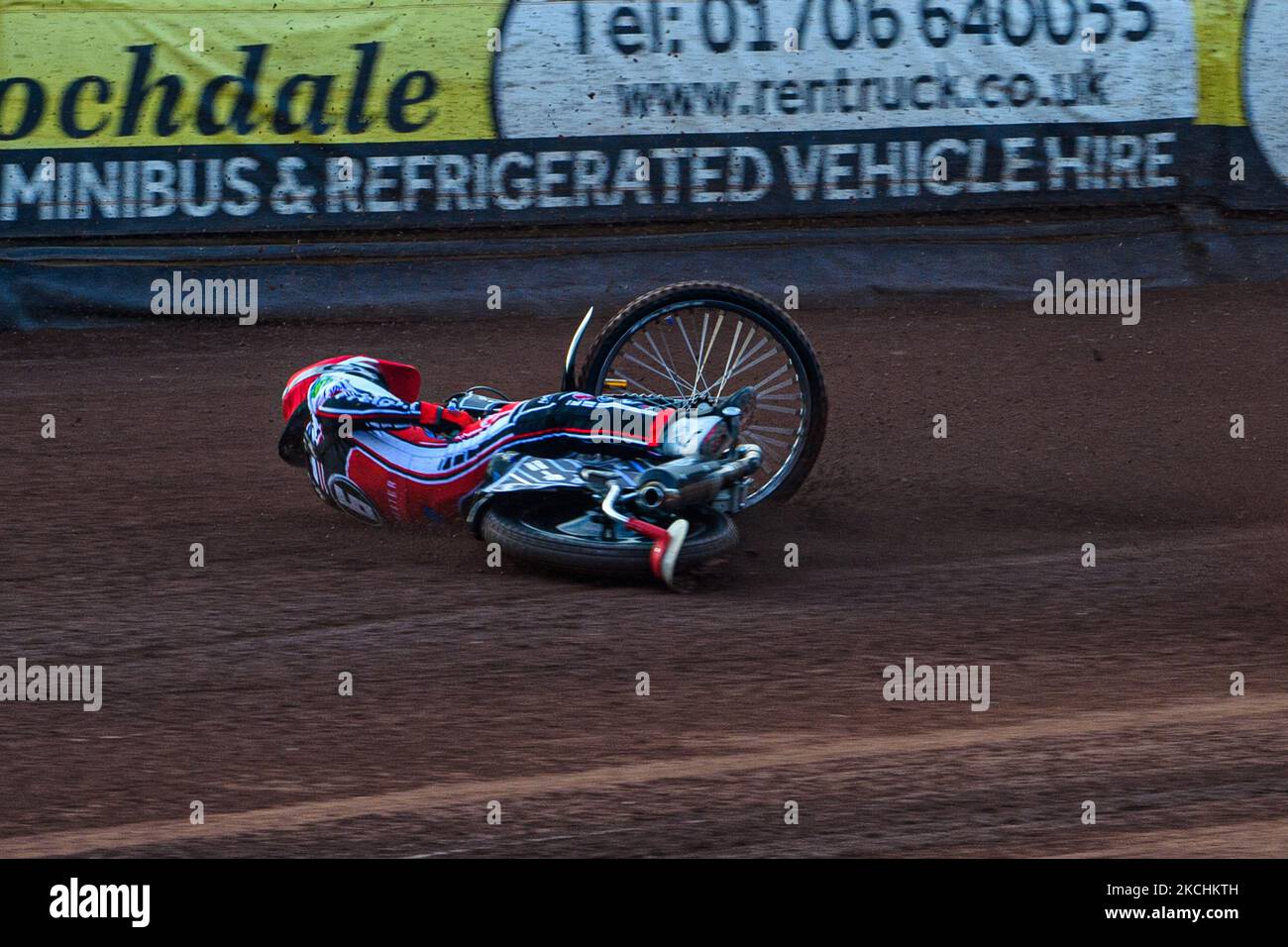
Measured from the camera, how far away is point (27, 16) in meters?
11.5

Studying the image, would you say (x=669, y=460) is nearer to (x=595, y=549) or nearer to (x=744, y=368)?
(x=595, y=549)

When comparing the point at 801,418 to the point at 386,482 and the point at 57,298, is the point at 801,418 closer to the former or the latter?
the point at 386,482

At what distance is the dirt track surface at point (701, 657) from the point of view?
4.05 metres

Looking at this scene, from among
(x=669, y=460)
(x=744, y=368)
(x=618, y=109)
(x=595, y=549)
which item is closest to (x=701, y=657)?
(x=595, y=549)

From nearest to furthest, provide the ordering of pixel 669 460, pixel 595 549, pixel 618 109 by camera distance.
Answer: pixel 595 549, pixel 669 460, pixel 618 109

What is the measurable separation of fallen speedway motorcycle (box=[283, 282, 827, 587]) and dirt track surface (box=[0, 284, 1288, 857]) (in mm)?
187

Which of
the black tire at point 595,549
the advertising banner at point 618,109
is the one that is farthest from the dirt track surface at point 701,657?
the advertising banner at point 618,109

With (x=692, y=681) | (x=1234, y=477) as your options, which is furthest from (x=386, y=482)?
(x=1234, y=477)

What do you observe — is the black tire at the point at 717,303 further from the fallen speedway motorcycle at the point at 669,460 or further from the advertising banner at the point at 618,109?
the advertising banner at the point at 618,109

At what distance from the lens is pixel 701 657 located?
5207 mm

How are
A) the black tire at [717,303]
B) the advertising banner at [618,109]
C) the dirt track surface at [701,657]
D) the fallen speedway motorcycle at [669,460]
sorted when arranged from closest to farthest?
the dirt track surface at [701,657] → the fallen speedway motorcycle at [669,460] → the black tire at [717,303] → the advertising banner at [618,109]

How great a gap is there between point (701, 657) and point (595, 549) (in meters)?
0.76

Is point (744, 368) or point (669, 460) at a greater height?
point (744, 368)

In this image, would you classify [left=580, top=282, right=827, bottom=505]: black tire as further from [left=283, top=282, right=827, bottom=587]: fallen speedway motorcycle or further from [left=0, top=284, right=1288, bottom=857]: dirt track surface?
[left=0, top=284, right=1288, bottom=857]: dirt track surface
